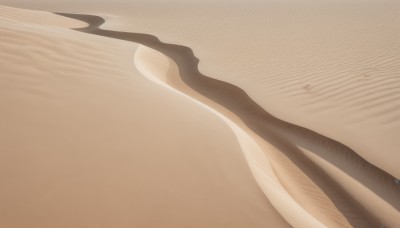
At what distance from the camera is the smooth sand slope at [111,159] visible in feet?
5.30

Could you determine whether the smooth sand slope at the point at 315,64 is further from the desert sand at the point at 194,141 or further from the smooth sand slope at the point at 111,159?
the smooth sand slope at the point at 111,159

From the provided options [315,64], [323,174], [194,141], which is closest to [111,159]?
[194,141]

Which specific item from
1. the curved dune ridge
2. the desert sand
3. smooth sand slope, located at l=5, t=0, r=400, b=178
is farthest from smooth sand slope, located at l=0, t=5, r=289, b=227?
smooth sand slope, located at l=5, t=0, r=400, b=178

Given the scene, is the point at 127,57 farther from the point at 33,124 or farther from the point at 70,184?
the point at 70,184

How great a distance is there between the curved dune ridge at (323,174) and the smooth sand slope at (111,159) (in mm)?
819

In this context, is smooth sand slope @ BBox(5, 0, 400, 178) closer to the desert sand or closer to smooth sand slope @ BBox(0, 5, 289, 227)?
the desert sand

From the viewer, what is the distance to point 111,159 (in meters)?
2.01

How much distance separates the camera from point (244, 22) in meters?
11.8

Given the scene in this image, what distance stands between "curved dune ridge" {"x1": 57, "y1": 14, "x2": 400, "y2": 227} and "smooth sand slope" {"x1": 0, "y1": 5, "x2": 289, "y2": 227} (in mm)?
819

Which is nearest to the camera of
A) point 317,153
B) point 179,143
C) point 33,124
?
point 33,124

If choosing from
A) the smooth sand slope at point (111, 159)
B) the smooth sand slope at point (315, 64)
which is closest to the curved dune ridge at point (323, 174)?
the smooth sand slope at point (315, 64)

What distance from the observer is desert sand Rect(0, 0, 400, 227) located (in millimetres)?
1706

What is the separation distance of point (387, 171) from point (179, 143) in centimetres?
204

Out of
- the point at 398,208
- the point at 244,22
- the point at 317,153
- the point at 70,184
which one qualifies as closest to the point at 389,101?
the point at 317,153
